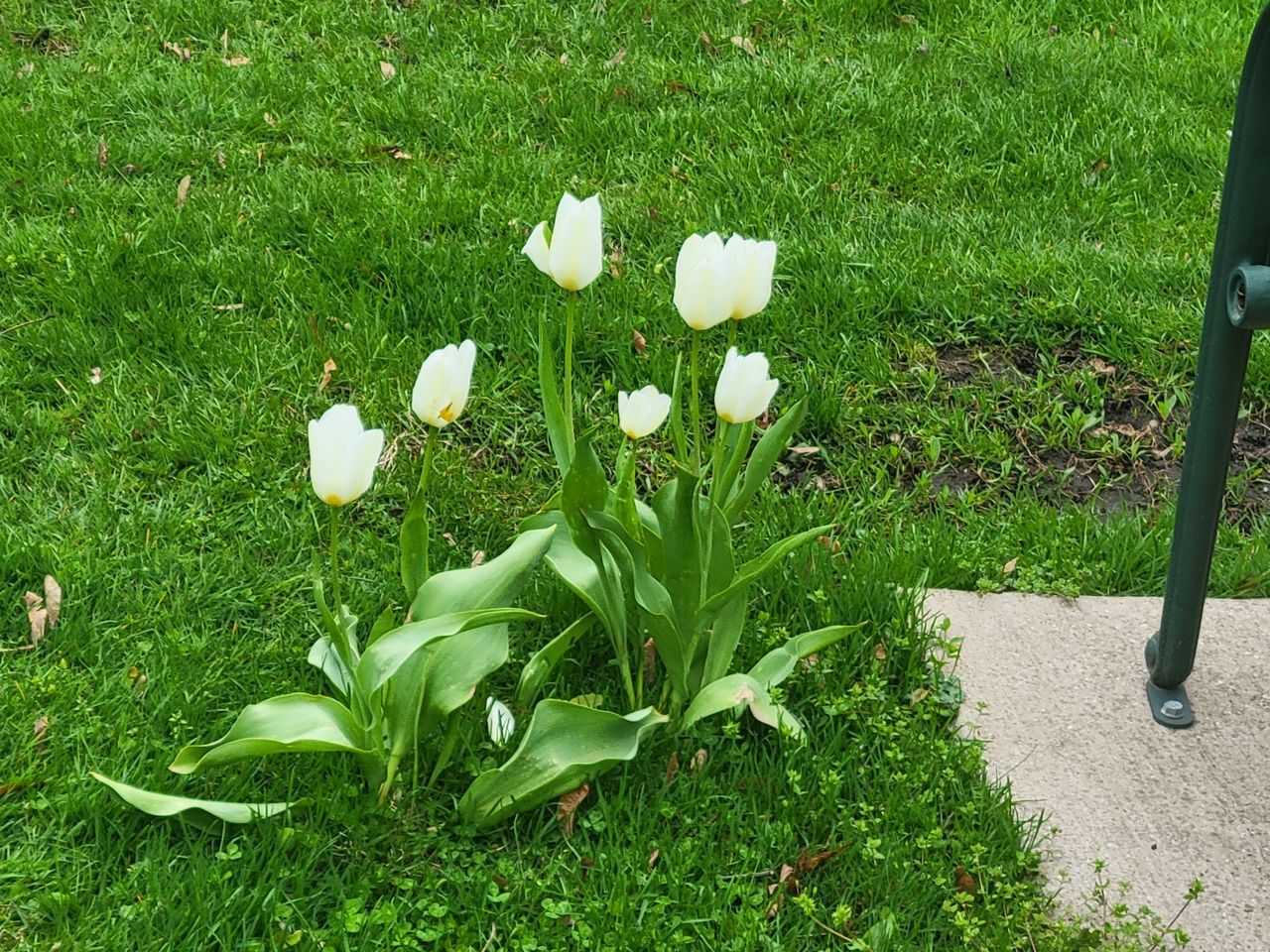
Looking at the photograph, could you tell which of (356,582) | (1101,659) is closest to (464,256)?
(356,582)

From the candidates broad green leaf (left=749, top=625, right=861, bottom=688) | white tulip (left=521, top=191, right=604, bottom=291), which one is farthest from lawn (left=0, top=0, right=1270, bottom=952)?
white tulip (left=521, top=191, right=604, bottom=291)

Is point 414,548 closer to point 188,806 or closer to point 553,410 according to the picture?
point 553,410

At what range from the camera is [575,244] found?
6.57 feet

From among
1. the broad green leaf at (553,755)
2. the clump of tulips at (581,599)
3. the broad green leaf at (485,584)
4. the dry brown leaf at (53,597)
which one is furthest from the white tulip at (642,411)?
the dry brown leaf at (53,597)

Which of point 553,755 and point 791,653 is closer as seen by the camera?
point 553,755

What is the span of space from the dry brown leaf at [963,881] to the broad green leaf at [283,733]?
1.02 meters

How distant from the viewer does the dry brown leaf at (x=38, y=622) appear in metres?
2.49

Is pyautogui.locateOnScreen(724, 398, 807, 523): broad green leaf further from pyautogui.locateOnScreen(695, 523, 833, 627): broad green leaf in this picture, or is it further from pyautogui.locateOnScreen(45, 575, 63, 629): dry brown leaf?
pyautogui.locateOnScreen(45, 575, 63, 629): dry brown leaf

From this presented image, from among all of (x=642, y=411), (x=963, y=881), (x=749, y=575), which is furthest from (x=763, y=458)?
(x=963, y=881)

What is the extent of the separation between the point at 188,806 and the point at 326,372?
147cm

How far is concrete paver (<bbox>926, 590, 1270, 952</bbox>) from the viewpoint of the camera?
214 cm

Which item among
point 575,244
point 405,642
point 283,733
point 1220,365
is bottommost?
point 283,733

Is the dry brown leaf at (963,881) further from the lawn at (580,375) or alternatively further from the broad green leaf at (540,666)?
the broad green leaf at (540,666)

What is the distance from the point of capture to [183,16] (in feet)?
16.4
